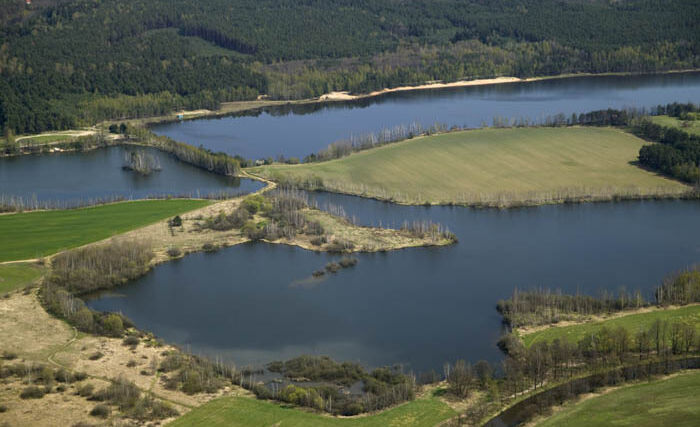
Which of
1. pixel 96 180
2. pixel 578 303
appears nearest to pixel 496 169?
pixel 578 303

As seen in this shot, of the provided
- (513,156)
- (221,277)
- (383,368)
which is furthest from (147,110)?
(383,368)

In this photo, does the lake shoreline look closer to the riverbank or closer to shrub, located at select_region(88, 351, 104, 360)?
the riverbank

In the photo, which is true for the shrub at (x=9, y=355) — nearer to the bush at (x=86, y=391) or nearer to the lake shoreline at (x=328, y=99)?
the bush at (x=86, y=391)

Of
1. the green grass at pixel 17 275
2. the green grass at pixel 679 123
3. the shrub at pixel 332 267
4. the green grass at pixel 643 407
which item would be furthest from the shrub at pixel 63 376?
the green grass at pixel 679 123

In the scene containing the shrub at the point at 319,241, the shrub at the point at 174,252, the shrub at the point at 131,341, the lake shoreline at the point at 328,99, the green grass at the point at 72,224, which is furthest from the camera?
the lake shoreline at the point at 328,99

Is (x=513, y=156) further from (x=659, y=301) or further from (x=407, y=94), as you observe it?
(x=407, y=94)

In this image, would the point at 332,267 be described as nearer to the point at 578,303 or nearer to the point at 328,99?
the point at 578,303
